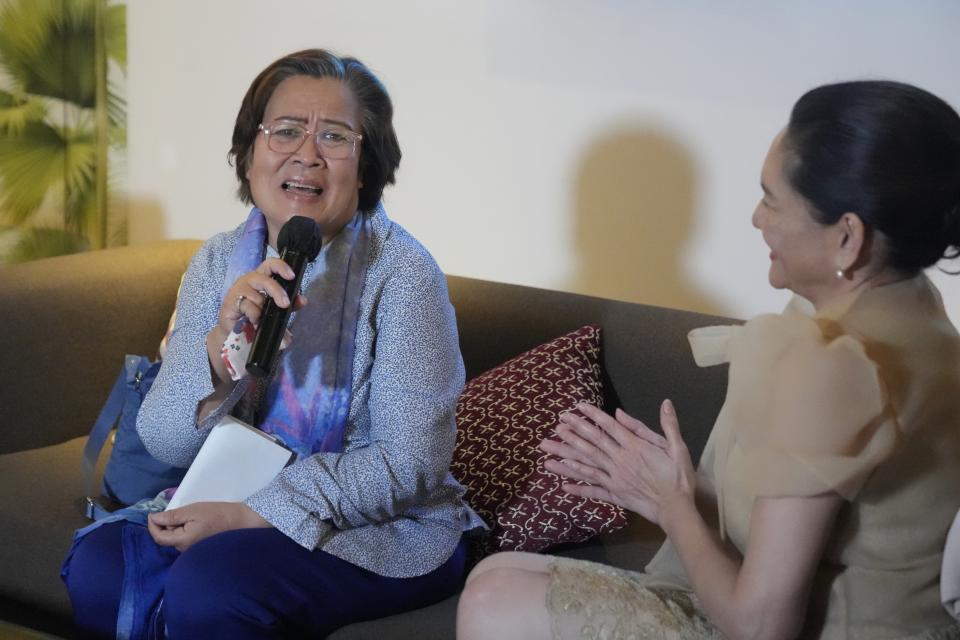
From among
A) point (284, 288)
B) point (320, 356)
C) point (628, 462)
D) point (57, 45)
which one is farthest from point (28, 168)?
Answer: point (628, 462)

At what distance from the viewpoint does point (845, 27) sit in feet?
8.08

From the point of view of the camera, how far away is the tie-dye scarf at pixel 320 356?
206cm

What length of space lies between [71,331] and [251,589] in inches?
45.3

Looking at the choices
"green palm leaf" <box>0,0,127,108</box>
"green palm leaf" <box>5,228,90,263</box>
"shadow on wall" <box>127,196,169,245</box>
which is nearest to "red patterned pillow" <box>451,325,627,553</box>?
"shadow on wall" <box>127,196,169,245</box>

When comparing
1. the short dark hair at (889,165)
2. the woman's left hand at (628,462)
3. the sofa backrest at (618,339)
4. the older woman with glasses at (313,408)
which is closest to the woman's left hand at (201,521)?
the older woman with glasses at (313,408)

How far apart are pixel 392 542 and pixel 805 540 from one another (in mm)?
805

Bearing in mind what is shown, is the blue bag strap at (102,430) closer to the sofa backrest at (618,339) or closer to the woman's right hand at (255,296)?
the woman's right hand at (255,296)

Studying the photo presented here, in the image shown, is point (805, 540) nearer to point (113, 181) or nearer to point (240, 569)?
point (240, 569)

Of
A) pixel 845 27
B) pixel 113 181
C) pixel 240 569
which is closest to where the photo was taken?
pixel 240 569

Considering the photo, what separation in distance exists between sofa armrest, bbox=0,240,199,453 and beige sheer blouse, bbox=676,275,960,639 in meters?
1.75

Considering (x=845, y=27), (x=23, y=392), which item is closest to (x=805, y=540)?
(x=845, y=27)

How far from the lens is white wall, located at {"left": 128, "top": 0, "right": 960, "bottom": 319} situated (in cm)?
251

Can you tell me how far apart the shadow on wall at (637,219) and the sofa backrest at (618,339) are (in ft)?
0.74

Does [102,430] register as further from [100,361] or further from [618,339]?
[618,339]
